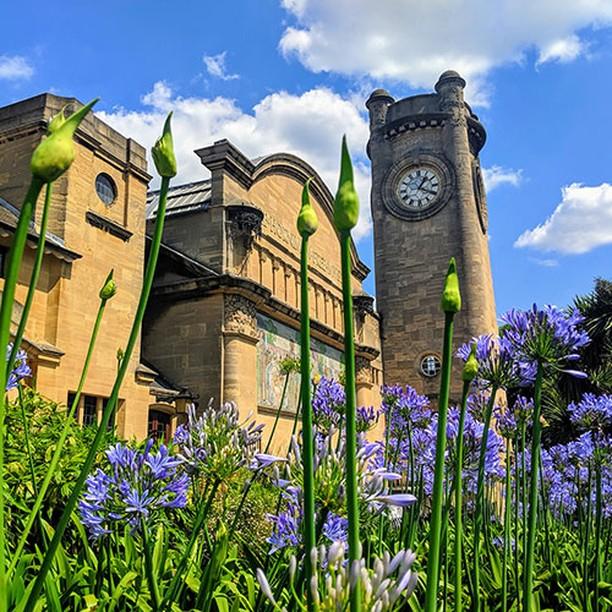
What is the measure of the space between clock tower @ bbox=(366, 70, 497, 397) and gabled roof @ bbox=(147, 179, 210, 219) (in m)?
11.4

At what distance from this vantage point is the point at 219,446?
2117 mm

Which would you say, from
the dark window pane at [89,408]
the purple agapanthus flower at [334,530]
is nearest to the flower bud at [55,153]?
the purple agapanthus flower at [334,530]

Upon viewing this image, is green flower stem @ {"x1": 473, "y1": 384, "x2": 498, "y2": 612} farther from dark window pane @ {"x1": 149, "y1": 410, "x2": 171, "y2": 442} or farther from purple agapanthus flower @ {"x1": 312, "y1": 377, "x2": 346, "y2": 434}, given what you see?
dark window pane @ {"x1": 149, "y1": 410, "x2": 171, "y2": 442}

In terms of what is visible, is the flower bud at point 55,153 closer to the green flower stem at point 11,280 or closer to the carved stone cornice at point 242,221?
the green flower stem at point 11,280

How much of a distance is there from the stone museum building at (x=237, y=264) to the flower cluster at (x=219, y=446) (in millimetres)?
8848

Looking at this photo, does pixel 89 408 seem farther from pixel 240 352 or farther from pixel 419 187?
pixel 419 187

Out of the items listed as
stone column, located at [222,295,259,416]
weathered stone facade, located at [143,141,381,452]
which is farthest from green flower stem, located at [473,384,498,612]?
stone column, located at [222,295,259,416]

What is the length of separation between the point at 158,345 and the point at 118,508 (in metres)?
14.9

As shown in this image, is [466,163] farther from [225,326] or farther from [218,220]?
[225,326]

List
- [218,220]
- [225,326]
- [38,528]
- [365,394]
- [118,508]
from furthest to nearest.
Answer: [365,394]
[218,220]
[225,326]
[38,528]
[118,508]

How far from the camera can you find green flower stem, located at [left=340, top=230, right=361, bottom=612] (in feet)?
2.49

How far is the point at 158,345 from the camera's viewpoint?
1636 centimetres

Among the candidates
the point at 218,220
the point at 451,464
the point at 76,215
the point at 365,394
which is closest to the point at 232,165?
the point at 218,220

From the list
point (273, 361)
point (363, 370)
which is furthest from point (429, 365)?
point (273, 361)
